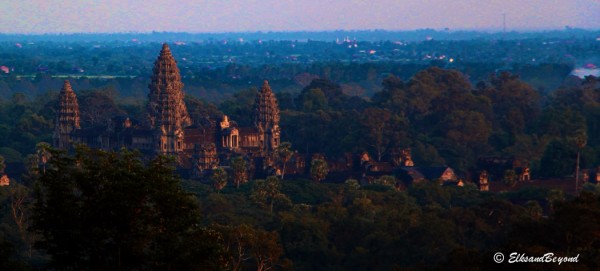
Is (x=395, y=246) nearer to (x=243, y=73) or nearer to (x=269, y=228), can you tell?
(x=269, y=228)

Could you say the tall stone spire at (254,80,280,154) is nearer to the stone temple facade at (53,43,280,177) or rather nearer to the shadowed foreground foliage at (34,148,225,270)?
the stone temple facade at (53,43,280,177)

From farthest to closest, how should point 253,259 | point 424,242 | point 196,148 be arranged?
point 196,148 → point 424,242 → point 253,259

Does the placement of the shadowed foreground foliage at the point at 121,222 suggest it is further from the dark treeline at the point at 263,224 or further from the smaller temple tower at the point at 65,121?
the smaller temple tower at the point at 65,121

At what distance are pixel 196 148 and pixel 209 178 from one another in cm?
610

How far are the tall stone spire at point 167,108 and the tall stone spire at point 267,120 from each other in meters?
4.46

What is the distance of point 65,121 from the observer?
295 ft

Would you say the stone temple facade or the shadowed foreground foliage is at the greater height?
the shadowed foreground foliage

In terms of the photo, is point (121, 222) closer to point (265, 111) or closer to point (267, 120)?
point (267, 120)

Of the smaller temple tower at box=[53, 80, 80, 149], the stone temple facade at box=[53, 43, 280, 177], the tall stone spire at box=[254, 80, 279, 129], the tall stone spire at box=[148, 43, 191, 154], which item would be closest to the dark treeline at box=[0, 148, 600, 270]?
the stone temple facade at box=[53, 43, 280, 177]

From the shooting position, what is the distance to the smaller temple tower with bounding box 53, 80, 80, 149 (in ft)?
293

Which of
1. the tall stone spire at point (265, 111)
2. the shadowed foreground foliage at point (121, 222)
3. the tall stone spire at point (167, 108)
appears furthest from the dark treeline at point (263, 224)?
the tall stone spire at point (265, 111)

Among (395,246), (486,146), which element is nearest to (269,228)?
(395,246)

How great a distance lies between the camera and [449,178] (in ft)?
254

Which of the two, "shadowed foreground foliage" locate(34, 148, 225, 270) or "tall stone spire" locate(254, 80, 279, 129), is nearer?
"shadowed foreground foliage" locate(34, 148, 225, 270)
